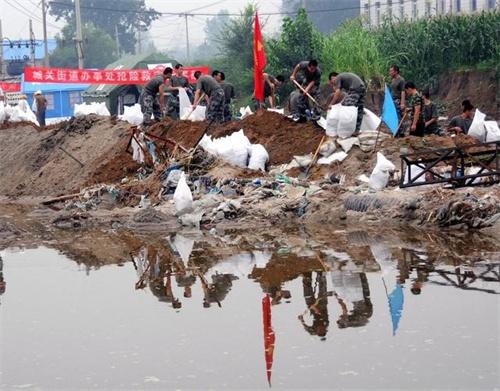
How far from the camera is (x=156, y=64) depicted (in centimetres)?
3822

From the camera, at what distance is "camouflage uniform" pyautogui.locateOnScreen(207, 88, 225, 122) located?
18.2 m

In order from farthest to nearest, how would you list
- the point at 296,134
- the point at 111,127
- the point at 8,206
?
the point at 111,127
the point at 8,206
the point at 296,134

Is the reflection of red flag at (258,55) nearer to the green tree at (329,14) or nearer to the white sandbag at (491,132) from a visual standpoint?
the white sandbag at (491,132)

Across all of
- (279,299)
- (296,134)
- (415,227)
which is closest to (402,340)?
(279,299)

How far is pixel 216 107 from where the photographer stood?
18250mm

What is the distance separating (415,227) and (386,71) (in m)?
19.3

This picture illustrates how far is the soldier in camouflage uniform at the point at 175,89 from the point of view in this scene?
1989cm

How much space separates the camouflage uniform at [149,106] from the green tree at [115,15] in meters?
63.5

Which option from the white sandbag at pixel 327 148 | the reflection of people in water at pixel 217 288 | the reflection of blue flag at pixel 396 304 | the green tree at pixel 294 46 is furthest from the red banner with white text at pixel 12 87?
the reflection of blue flag at pixel 396 304

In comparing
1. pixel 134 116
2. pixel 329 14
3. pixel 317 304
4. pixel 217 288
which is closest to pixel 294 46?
pixel 134 116

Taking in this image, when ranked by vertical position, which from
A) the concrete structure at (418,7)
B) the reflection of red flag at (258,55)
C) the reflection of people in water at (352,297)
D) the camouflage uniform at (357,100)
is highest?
the concrete structure at (418,7)

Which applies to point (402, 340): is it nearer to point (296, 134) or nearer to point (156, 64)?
point (296, 134)

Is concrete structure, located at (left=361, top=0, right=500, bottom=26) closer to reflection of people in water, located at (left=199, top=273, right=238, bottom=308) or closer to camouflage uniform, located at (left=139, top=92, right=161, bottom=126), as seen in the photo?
camouflage uniform, located at (left=139, top=92, right=161, bottom=126)

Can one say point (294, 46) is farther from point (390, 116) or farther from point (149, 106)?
point (390, 116)
